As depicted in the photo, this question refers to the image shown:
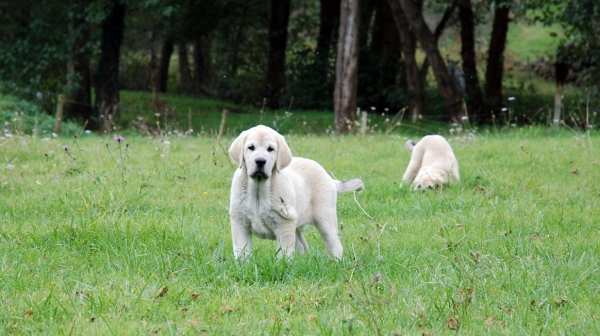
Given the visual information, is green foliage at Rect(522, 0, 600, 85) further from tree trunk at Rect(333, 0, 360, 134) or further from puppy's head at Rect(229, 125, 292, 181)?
puppy's head at Rect(229, 125, 292, 181)

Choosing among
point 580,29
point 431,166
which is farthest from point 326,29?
point 431,166

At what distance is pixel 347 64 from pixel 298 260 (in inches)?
554

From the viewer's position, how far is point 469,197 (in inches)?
328

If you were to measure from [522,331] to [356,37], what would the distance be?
49.7 ft

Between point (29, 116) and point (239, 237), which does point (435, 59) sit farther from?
point (239, 237)

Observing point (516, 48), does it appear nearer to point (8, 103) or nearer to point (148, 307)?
point (8, 103)

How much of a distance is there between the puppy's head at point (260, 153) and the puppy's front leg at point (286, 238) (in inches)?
15.2

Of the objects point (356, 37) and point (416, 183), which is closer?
point (416, 183)

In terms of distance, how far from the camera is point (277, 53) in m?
29.8

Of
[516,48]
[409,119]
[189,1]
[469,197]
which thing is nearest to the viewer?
[469,197]

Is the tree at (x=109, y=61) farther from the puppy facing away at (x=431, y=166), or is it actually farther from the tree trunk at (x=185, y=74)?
the puppy facing away at (x=431, y=166)

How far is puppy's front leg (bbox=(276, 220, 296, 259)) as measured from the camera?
548cm

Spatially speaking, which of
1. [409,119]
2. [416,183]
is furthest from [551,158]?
[409,119]

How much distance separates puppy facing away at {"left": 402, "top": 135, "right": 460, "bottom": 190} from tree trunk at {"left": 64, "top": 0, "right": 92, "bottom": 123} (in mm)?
14468
